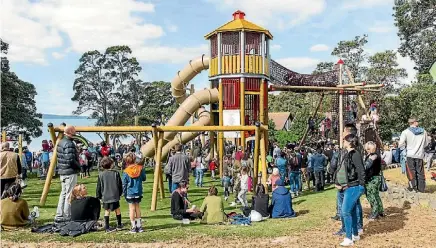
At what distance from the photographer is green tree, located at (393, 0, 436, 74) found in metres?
33.5

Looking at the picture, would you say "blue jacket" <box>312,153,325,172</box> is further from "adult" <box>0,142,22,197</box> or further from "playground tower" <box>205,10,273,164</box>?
"adult" <box>0,142,22,197</box>

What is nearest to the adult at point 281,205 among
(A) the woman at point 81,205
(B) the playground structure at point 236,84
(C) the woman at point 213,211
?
(C) the woman at point 213,211

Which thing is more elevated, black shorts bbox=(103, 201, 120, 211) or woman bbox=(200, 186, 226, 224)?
black shorts bbox=(103, 201, 120, 211)

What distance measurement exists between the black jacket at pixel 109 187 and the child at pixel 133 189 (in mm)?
235

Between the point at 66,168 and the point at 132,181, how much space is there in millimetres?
1655

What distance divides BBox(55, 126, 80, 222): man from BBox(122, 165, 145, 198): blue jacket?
4.40ft

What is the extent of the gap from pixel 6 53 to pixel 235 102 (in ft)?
61.0

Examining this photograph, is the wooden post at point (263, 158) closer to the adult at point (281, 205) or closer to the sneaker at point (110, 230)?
the adult at point (281, 205)

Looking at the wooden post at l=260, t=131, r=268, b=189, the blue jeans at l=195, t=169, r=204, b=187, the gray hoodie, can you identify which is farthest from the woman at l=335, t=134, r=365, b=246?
the blue jeans at l=195, t=169, r=204, b=187

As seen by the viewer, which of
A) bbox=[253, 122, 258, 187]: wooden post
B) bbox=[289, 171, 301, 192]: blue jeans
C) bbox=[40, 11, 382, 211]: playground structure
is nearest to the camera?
bbox=[253, 122, 258, 187]: wooden post

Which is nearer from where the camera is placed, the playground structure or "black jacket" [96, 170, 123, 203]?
"black jacket" [96, 170, 123, 203]

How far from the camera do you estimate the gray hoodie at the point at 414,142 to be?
11891mm

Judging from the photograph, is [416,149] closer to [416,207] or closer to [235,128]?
[416,207]

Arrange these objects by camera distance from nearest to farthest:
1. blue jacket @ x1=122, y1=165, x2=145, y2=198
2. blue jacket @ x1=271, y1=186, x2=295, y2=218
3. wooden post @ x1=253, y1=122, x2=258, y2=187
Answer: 1. blue jacket @ x1=122, y1=165, x2=145, y2=198
2. blue jacket @ x1=271, y1=186, x2=295, y2=218
3. wooden post @ x1=253, y1=122, x2=258, y2=187
